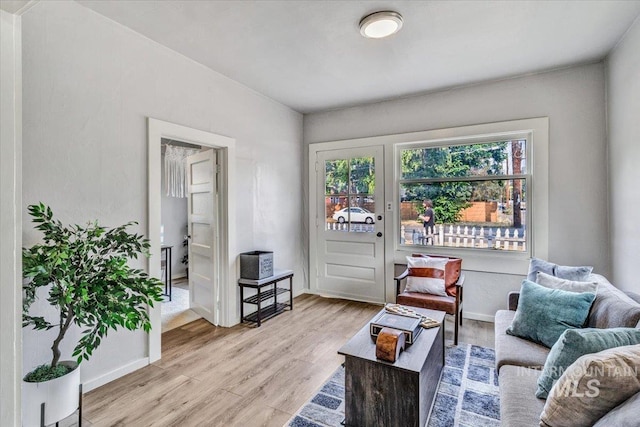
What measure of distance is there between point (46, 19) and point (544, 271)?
12.7 ft

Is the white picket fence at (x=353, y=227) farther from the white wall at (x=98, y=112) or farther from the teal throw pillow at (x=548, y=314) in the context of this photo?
the teal throw pillow at (x=548, y=314)

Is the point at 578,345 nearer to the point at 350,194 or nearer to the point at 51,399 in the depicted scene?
the point at 51,399

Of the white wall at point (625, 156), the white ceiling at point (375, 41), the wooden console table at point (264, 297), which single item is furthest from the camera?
the wooden console table at point (264, 297)

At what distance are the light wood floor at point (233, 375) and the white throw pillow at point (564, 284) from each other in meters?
0.97

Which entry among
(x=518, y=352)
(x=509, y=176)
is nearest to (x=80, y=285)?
(x=518, y=352)

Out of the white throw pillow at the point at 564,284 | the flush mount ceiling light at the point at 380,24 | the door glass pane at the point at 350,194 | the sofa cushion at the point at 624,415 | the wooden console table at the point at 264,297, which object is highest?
the flush mount ceiling light at the point at 380,24

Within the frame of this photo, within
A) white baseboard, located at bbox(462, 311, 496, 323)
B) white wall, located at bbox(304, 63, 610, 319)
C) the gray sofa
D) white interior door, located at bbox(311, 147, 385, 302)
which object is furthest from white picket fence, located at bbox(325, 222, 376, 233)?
the gray sofa

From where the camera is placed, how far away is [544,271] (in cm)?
243

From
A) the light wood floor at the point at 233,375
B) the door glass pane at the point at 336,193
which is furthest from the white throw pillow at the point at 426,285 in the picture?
the door glass pane at the point at 336,193

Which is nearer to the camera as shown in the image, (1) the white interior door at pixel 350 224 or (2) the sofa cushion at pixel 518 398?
(2) the sofa cushion at pixel 518 398

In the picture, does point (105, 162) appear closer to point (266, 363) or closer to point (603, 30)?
point (266, 363)

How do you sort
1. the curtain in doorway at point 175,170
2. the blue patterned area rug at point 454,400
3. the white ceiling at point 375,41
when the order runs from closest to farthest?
1. the blue patterned area rug at point 454,400
2. the white ceiling at point 375,41
3. the curtain in doorway at point 175,170

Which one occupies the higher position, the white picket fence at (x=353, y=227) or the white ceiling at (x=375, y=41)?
the white ceiling at (x=375, y=41)

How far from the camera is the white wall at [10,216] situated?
37.0 inches
